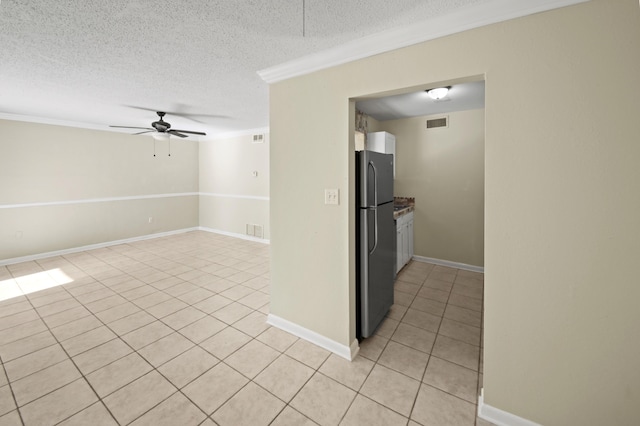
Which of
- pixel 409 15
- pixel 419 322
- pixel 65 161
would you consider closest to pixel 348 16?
pixel 409 15

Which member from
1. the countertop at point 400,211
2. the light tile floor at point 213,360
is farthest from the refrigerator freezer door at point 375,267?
the countertop at point 400,211

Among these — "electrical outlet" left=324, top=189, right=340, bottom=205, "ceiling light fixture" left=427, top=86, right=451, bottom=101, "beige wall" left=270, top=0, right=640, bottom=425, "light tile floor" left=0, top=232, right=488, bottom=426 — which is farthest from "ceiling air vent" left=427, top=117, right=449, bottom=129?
"electrical outlet" left=324, top=189, right=340, bottom=205

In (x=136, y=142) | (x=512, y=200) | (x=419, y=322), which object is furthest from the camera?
(x=136, y=142)

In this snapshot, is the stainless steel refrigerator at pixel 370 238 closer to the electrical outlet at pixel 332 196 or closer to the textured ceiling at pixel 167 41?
the electrical outlet at pixel 332 196

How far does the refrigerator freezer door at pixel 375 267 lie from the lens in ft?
7.65

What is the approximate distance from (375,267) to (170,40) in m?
2.54

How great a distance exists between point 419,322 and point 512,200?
169cm

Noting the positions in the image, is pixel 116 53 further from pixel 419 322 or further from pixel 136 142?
pixel 136 142

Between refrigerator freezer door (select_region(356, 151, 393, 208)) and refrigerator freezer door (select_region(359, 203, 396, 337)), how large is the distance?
9 cm

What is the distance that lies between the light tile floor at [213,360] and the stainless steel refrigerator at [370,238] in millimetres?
267

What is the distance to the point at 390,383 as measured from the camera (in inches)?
75.5

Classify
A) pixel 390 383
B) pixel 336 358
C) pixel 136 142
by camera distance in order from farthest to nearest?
pixel 136 142 < pixel 336 358 < pixel 390 383

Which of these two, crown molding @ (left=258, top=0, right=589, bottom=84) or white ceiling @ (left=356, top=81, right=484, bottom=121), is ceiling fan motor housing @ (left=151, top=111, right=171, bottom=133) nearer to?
crown molding @ (left=258, top=0, right=589, bottom=84)

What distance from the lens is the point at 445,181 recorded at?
433 cm
